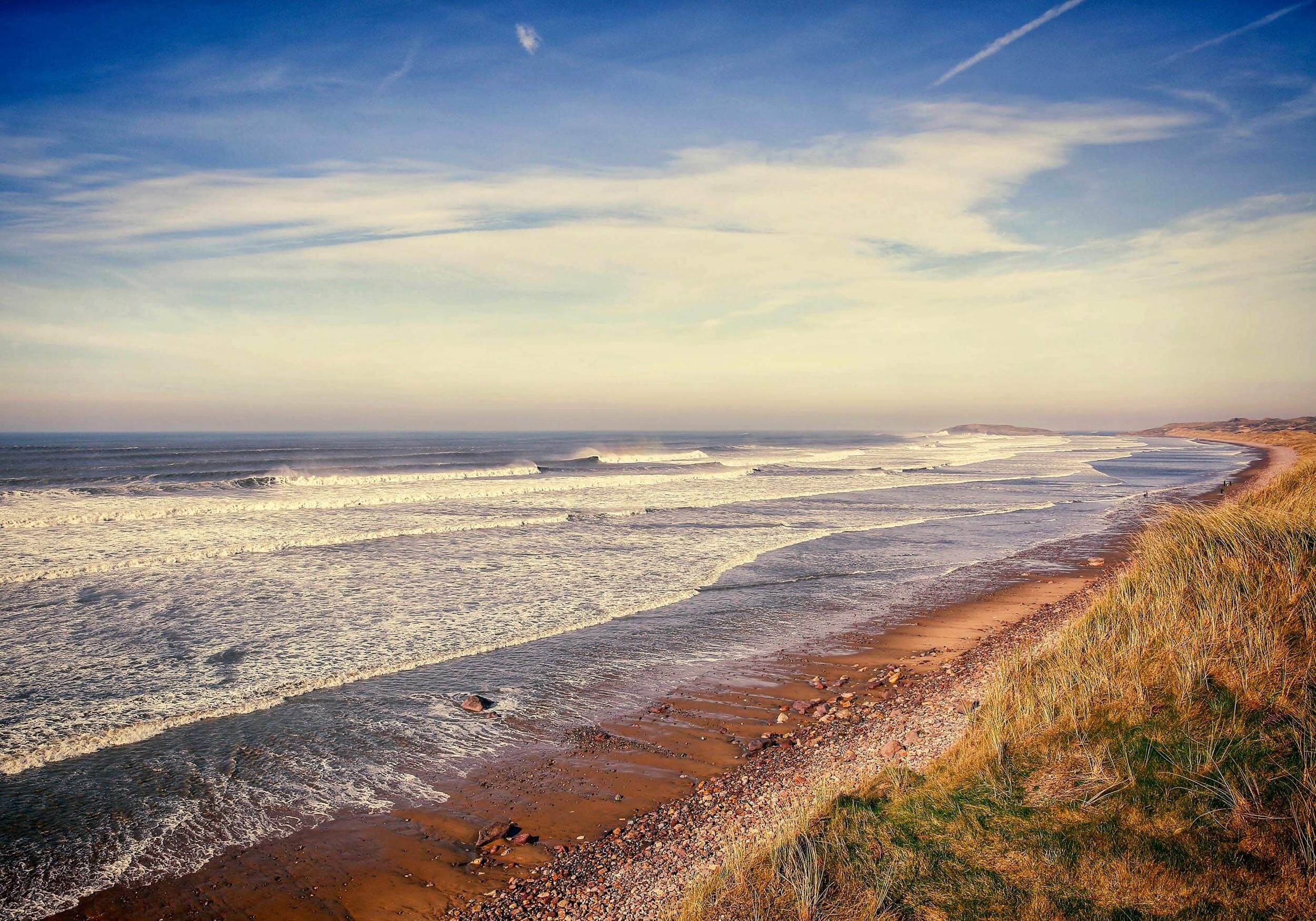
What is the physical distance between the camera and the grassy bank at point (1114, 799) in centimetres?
380

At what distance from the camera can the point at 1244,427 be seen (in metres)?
124

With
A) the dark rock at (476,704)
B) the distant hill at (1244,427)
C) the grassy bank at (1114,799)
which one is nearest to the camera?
the grassy bank at (1114,799)

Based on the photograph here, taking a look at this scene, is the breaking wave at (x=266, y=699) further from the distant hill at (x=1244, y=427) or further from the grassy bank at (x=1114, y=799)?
the distant hill at (x=1244, y=427)

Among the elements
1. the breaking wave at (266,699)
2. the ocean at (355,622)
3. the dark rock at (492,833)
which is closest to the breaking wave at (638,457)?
the ocean at (355,622)

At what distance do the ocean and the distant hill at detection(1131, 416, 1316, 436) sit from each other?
96.3 metres

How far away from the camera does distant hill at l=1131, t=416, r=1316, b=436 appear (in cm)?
10206

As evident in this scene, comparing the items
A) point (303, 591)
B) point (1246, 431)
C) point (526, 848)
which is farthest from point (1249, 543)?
point (1246, 431)

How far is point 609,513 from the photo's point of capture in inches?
1034

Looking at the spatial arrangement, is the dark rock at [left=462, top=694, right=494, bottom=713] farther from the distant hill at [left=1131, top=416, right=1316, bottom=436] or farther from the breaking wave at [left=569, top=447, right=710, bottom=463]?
the distant hill at [left=1131, top=416, right=1316, bottom=436]

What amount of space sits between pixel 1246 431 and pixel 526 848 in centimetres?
14423

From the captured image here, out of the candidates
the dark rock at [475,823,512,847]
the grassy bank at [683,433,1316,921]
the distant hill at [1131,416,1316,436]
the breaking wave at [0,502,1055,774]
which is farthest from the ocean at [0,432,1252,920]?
the distant hill at [1131,416,1316,436]

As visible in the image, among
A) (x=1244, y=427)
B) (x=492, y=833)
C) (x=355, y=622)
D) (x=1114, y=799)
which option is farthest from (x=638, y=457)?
(x=1244, y=427)

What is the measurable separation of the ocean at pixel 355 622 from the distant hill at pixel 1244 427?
3791 inches

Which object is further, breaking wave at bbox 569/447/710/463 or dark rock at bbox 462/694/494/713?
breaking wave at bbox 569/447/710/463
